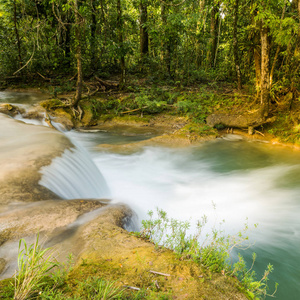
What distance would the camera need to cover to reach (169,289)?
2072 mm

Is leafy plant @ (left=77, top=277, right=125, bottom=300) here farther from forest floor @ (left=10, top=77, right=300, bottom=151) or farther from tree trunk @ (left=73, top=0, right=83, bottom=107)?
tree trunk @ (left=73, top=0, right=83, bottom=107)

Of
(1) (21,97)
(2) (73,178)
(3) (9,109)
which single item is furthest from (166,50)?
(2) (73,178)

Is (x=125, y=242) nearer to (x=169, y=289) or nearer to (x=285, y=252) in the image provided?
(x=169, y=289)

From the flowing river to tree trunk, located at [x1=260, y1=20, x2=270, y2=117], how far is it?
1.30 meters

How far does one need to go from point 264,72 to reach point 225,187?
173 inches

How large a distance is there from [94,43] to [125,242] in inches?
493

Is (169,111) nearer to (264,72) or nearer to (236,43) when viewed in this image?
(236,43)

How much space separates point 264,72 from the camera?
8125 mm

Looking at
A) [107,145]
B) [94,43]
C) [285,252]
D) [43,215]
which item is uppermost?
[94,43]

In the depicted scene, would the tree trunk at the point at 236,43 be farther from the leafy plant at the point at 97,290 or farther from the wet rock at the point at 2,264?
the wet rock at the point at 2,264

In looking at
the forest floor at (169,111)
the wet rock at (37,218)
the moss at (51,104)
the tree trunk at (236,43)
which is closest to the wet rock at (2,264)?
the wet rock at (37,218)

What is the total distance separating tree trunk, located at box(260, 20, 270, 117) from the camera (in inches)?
308

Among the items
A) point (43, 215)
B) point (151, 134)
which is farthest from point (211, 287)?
point (151, 134)

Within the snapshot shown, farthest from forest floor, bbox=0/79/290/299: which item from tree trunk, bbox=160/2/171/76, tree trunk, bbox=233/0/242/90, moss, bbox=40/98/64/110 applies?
tree trunk, bbox=160/2/171/76
